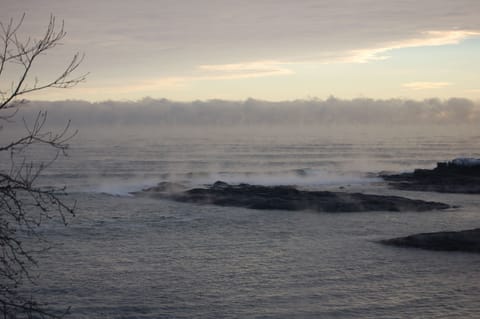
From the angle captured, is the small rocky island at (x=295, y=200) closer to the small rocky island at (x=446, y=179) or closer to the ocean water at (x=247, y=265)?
the ocean water at (x=247, y=265)

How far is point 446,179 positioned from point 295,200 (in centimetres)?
2189

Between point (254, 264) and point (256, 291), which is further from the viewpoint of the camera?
point (254, 264)

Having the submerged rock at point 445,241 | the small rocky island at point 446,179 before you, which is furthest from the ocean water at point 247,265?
the small rocky island at point 446,179

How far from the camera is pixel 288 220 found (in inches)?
1351

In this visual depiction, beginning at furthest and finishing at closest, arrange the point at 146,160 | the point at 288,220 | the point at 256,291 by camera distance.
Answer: the point at 146,160 → the point at 288,220 → the point at 256,291

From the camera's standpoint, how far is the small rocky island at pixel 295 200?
128ft

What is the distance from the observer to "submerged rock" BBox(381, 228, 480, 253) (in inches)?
992

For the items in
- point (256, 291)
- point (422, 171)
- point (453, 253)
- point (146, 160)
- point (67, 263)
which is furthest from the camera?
point (146, 160)

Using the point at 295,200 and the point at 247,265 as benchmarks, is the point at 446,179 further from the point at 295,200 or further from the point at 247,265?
the point at 247,265

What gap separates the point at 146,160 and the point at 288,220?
5839 cm

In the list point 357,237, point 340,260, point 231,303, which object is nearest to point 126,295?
point 231,303

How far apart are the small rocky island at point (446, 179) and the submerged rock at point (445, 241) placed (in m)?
24.6

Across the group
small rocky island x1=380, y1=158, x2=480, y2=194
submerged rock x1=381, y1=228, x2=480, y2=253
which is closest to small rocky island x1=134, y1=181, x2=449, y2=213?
small rocky island x1=380, y1=158, x2=480, y2=194

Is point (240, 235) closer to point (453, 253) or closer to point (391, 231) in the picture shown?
point (391, 231)
